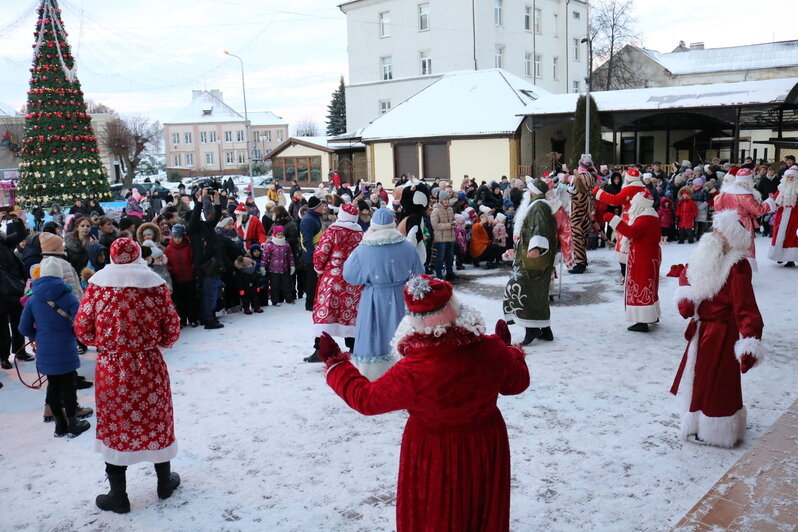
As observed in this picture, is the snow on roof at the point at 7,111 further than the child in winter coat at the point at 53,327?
Yes

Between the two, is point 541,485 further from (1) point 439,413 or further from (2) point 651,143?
(2) point 651,143

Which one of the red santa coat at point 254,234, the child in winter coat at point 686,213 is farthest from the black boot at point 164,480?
the child in winter coat at point 686,213

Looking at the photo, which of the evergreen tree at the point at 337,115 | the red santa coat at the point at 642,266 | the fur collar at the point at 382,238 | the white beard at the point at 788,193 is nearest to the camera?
the fur collar at the point at 382,238

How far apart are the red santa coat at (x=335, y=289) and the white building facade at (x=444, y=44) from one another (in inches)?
1339

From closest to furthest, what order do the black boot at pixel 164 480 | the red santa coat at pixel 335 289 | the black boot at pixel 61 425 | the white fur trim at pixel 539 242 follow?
the black boot at pixel 164 480, the black boot at pixel 61 425, the red santa coat at pixel 335 289, the white fur trim at pixel 539 242

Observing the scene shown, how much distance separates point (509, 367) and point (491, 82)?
29919 mm

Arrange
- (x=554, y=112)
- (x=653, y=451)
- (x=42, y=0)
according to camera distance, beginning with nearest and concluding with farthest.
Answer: (x=653, y=451) → (x=42, y=0) → (x=554, y=112)

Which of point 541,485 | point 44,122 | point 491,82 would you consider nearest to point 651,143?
point 491,82

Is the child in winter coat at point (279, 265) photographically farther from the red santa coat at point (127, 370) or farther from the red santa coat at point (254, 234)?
the red santa coat at point (127, 370)

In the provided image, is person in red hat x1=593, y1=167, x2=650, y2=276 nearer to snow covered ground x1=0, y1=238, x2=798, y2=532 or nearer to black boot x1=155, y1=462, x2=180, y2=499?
snow covered ground x1=0, y1=238, x2=798, y2=532

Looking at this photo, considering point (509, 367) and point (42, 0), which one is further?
point (42, 0)

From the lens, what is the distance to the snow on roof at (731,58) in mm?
42406

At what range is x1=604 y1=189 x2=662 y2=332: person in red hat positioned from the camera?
7.34 m

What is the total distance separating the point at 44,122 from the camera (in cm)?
2009
